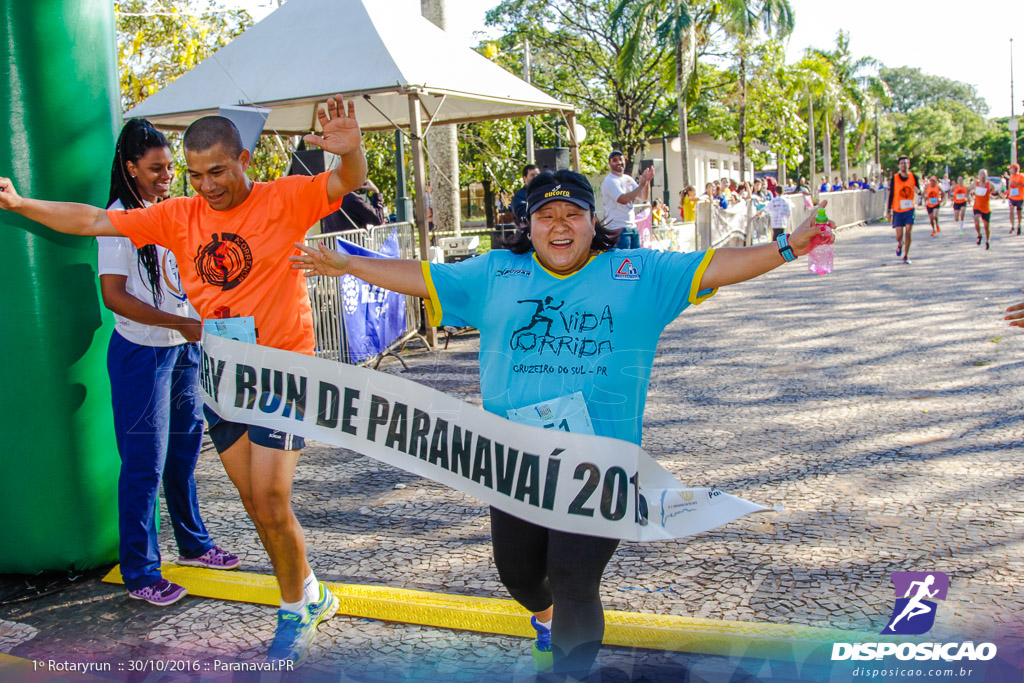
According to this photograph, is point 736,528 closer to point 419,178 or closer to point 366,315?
point 366,315

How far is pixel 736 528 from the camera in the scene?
4445 mm

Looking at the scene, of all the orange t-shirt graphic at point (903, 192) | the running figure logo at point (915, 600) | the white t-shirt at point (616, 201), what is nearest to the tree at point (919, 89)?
the orange t-shirt graphic at point (903, 192)

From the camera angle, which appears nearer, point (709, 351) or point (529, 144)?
point (709, 351)

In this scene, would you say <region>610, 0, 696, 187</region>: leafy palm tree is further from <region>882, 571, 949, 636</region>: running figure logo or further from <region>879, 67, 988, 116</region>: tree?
<region>879, 67, 988, 116</region>: tree

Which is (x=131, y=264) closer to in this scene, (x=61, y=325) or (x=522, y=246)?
(x=61, y=325)

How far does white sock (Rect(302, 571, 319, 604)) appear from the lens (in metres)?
3.46

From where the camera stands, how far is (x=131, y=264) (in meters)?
3.74

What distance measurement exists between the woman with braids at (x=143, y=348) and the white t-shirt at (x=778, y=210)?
61.7 feet

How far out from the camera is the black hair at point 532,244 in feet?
9.41

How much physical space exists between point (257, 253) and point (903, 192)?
16.3m

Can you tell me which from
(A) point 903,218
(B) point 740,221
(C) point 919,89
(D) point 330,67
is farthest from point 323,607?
(C) point 919,89

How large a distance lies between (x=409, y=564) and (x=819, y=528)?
2.08 m

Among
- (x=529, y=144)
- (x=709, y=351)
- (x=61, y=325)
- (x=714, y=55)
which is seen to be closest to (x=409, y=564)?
(x=61, y=325)

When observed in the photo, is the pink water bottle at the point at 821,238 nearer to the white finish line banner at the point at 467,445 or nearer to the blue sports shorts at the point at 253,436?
the white finish line banner at the point at 467,445
